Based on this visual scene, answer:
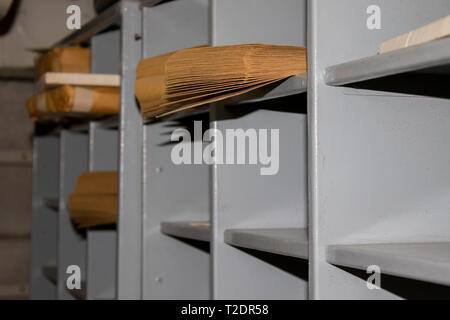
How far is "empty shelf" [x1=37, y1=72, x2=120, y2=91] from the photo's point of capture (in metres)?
2.05

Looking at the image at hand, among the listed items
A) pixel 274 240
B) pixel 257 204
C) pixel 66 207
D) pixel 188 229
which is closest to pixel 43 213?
pixel 66 207

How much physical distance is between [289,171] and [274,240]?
1.16ft

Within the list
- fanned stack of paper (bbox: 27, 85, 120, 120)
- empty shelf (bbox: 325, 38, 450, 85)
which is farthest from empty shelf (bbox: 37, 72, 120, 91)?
empty shelf (bbox: 325, 38, 450, 85)

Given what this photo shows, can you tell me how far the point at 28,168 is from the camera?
332 cm

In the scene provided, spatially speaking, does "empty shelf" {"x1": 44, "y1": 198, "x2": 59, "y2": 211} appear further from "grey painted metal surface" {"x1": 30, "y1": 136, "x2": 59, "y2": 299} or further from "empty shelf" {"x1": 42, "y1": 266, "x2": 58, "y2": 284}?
"empty shelf" {"x1": 42, "y1": 266, "x2": 58, "y2": 284}

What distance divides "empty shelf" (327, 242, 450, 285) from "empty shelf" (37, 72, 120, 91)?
121 centimetres

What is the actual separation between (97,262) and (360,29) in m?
1.53

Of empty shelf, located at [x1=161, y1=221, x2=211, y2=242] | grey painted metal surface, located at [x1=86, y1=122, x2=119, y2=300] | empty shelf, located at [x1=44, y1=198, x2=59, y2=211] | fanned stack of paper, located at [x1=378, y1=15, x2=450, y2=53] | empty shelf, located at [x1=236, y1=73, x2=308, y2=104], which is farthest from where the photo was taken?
empty shelf, located at [x1=44, y1=198, x2=59, y2=211]

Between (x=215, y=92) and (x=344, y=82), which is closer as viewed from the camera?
(x=344, y=82)

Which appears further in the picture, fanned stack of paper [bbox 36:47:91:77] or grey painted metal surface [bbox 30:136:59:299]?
grey painted metal surface [bbox 30:136:59:299]

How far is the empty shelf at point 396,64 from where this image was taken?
2.82 ft
